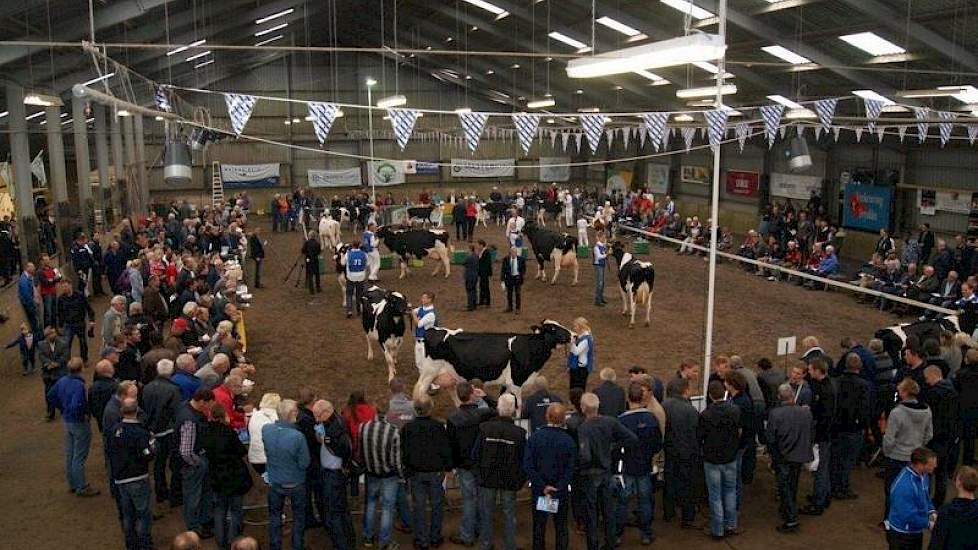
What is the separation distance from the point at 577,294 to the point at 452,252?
519 centimetres

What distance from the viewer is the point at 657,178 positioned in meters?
33.8

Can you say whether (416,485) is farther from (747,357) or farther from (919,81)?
(919,81)

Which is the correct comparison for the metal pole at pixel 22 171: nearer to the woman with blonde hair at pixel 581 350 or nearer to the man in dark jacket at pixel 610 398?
the woman with blonde hair at pixel 581 350

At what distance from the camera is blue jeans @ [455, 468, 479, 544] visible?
22.1ft

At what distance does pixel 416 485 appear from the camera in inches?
261

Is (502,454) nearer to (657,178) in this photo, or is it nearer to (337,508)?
(337,508)

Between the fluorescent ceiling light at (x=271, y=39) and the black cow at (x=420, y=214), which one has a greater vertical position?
the fluorescent ceiling light at (x=271, y=39)

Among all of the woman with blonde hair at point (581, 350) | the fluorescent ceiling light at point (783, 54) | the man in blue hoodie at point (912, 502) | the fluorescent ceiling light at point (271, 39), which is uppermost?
the fluorescent ceiling light at point (271, 39)

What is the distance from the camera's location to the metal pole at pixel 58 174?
17.8 m

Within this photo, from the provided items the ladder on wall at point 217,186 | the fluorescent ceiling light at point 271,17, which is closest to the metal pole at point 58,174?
the fluorescent ceiling light at point 271,17

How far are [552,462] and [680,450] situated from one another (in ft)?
4.68

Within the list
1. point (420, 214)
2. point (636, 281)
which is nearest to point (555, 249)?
point (636, 281)

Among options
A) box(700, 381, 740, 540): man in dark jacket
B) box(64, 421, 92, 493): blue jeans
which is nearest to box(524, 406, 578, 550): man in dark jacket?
box(700, 381, 740, 540): man in dark jacket

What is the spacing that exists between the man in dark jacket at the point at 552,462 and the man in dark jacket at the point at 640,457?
2.37 ft
